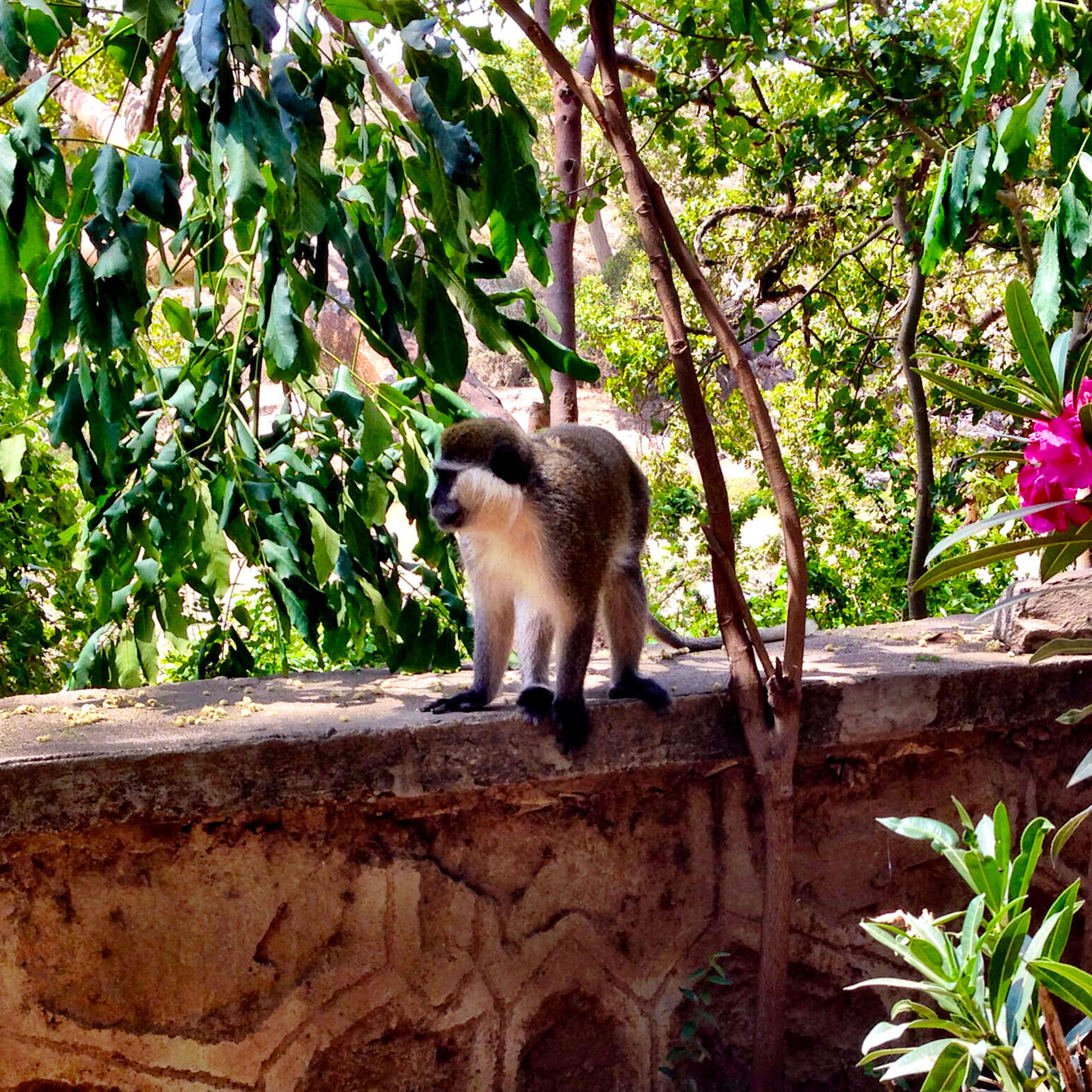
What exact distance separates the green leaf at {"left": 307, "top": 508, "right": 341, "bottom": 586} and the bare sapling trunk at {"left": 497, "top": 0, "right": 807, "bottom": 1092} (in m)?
0.91

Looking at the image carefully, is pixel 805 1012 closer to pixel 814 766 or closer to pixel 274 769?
pixel 814 766

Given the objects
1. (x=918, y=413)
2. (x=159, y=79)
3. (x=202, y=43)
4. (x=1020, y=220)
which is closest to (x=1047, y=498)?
(x=202, y=43)

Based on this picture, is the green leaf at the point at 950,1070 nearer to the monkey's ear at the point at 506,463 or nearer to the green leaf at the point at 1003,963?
the green leaf at the point at 1003,963

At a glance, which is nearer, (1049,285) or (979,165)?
(1049,285)

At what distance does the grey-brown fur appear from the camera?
2871 millimetres

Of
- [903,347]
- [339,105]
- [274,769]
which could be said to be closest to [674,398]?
[903,347]

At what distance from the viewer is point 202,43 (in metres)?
1.87

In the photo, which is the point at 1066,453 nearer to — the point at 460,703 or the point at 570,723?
the point at 570,723

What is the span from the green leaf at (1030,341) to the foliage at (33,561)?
153 inches

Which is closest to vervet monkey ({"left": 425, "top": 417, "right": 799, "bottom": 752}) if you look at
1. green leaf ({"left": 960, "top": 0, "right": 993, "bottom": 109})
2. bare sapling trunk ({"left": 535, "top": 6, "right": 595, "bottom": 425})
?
green leaf ({"left": 960, "top": 0, "right": 993, "bottom": 109})

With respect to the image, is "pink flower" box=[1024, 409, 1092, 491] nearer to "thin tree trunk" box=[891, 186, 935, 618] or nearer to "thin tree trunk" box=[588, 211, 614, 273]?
"thin tree trunk" box=[891, 186, 935, 618]

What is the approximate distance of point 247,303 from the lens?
3242 millimetres

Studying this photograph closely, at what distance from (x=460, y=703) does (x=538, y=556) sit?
44cm

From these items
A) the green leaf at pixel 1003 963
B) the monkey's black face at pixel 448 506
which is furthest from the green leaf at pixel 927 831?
the monkey's black face at pixel 448 506
